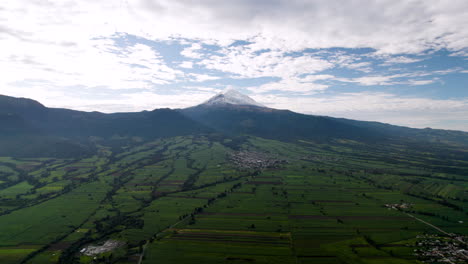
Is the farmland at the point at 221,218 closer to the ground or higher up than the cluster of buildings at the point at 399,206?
closer to the ground

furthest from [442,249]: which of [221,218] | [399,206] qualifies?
[221,218]

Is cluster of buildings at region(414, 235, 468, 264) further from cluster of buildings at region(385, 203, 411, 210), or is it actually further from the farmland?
cluster of buildings at region(385, 203, 411, 210)

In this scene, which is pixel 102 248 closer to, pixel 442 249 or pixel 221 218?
pixel 221 218

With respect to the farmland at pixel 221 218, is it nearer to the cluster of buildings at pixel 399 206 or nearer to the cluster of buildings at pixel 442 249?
the cluster of buildings at pixel 399 206

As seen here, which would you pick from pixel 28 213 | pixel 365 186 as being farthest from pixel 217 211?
pixel 365 186

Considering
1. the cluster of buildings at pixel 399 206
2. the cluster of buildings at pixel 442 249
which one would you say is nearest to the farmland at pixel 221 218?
the cluster of buildings at pixel 399 206

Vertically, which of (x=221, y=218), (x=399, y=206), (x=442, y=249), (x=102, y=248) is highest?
(x=399, y=206)

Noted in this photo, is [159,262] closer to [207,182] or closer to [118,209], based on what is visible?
[118,209]

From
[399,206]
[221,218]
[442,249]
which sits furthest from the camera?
[399,206]
